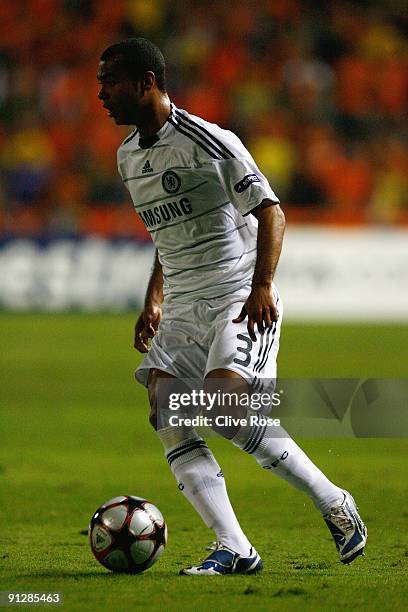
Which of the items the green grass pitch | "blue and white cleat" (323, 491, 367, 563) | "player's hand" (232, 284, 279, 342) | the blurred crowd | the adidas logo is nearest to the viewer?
the green grass pitch

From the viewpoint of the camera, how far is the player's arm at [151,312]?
194 inches

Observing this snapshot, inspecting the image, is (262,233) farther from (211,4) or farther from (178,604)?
(211,4)

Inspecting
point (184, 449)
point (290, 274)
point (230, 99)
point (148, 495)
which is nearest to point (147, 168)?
point (184, 449)

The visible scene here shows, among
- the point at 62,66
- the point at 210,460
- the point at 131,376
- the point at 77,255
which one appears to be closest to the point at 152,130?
the point at 210,460

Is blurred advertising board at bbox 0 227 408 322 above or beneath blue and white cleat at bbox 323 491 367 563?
beneath

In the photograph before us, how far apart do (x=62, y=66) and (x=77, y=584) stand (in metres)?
14.8

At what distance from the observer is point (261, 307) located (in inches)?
165

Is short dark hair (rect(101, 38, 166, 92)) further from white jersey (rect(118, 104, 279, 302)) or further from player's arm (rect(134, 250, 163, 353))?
player's arm (rect(134, 250, 163, 353))

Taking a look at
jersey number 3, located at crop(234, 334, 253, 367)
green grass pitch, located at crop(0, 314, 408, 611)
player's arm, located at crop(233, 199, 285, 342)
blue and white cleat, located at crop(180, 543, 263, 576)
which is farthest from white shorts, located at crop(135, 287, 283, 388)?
green grass pitch, located at crop(0, 314, 408, 611)

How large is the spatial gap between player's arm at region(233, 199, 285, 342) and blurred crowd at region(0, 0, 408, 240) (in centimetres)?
1099

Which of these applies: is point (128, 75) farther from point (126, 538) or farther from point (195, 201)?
point (126, 538)

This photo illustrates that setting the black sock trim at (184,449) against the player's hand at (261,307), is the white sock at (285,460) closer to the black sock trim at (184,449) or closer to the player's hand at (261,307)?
the black sock trim at (184,449)

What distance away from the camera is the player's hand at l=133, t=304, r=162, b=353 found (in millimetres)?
4934

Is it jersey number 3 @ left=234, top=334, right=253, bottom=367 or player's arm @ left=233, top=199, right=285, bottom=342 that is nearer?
player's arm @ left=233, top=199, right=285, bottom=342
